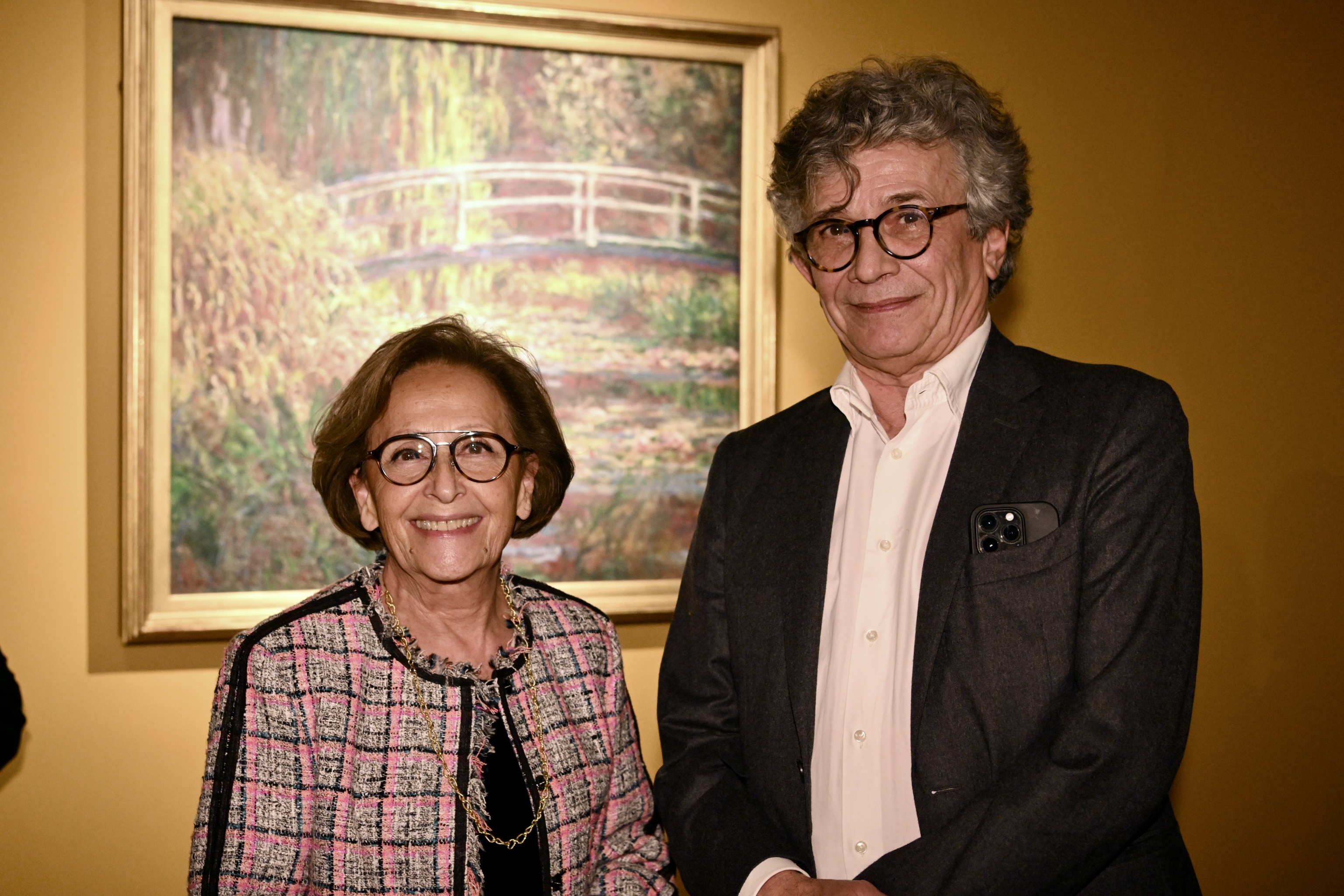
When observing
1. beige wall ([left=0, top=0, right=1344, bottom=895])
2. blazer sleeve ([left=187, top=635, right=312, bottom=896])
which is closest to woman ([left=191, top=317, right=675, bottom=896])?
blazer sleeve ([left=187, top=635, right=312, bottom=896])

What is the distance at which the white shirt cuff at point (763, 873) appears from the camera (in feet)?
5.00

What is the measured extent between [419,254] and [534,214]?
292mm

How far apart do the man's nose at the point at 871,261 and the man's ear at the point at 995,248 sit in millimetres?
186

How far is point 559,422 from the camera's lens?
2.67m

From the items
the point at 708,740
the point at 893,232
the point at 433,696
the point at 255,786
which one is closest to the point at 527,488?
the point at 433,696

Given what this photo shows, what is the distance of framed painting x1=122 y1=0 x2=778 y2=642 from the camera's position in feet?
7.80

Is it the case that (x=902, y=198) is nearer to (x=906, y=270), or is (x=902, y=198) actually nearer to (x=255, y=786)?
(x=906, y=270)

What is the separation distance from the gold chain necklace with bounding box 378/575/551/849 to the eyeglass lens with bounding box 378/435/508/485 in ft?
0.63

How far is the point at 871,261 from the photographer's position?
1.65 m

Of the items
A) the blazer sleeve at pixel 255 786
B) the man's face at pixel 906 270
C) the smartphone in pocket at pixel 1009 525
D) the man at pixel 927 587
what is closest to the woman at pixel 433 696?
the blazer sleeve at pixel 255 786

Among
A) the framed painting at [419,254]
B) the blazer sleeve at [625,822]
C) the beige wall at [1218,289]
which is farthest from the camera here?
the beige wall at [1218,289]

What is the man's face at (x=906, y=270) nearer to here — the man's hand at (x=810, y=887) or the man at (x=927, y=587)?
the man at (x=927, y=587)

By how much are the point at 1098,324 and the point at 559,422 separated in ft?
4.92

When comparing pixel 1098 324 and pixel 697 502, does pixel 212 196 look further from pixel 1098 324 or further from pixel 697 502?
pixel 1098 324
